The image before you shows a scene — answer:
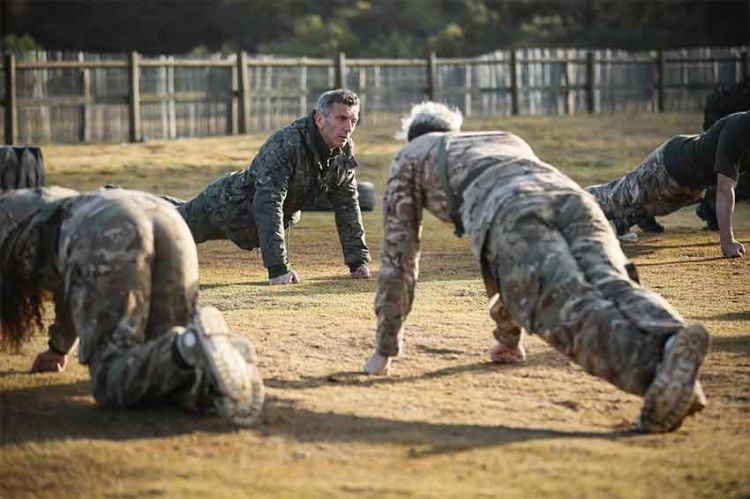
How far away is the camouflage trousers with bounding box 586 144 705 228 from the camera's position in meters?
12.5

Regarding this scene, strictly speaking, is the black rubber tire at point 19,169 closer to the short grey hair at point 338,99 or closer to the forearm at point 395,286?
the forearm at point 395,286

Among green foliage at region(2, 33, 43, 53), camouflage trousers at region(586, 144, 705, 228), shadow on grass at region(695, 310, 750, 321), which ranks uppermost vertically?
green foliage at region(2, 33, 43, 53)

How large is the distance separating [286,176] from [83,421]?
15.0 feet

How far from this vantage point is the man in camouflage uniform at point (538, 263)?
5824 mm

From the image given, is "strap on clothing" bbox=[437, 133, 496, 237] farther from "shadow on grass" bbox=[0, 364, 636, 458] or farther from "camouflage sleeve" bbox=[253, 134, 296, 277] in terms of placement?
"camouflage sleeve" bbox=[253, 134, 296, 277]

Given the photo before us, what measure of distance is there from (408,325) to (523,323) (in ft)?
8.40

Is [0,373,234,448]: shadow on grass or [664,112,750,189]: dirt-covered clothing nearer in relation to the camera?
[0,373,234,448]: shadow on grass

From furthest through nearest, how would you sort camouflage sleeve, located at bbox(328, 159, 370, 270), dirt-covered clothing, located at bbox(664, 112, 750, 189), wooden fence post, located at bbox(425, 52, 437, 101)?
wooden fence post, located at bbox(425, 52, 437, 101) < dirt-covered clothing, located at bbox(664, 112, 750, 189) < camouflage sleeve, located at bbox(328, 159, 370, 270)

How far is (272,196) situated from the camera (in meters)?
10.4

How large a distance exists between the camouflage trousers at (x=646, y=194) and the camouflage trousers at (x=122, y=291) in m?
6.99

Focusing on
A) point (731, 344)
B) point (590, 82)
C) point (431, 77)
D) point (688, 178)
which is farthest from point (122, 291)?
point (590, 82)

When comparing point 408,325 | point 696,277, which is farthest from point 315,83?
point 408,325

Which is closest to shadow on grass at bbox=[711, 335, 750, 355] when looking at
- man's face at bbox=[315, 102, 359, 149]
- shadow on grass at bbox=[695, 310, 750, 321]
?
shadow on grass at bbox=[695, 310, 750, 321]

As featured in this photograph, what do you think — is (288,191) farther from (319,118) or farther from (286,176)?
(319,118)
